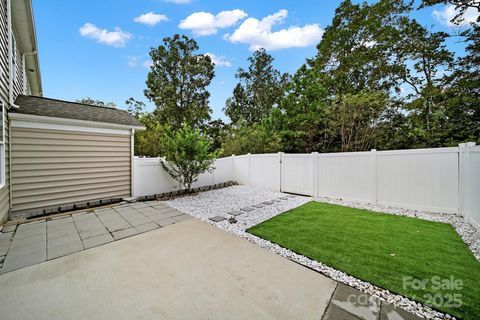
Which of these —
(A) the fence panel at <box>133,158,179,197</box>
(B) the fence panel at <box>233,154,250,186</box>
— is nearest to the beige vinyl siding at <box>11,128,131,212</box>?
(A) the fence panel at <box>133,158,179,197</box>

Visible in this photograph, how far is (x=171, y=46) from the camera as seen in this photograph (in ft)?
55.7

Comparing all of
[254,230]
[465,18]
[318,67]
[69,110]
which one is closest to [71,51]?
[69,110]

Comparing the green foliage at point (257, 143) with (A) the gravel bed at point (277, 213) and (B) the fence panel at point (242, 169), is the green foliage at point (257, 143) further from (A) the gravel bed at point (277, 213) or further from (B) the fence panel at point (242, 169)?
(A) the gravel bed at point (277, 213)

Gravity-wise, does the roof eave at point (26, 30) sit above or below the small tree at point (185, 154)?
→ above

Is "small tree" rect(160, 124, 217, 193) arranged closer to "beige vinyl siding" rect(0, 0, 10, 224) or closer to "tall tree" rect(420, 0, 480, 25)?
"beige vinyl siding" rect(0, 0, 10, 224)

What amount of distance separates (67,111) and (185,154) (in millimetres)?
3268

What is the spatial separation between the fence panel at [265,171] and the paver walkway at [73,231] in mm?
4122

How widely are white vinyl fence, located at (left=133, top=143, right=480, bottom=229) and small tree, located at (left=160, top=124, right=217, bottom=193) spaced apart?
36cm

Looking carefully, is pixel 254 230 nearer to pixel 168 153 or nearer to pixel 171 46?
pixel 168 153

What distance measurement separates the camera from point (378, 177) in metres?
5.25

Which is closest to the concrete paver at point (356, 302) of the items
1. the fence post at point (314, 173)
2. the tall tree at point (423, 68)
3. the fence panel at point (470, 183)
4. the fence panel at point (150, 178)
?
the fence panel at point (470, 183)

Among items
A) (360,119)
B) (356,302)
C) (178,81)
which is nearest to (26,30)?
(356,302)

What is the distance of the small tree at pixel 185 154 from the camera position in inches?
246

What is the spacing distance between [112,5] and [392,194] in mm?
11887
